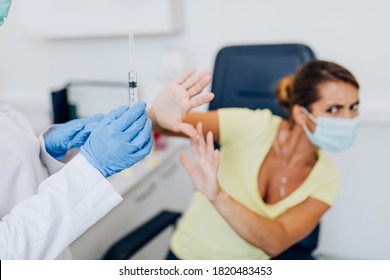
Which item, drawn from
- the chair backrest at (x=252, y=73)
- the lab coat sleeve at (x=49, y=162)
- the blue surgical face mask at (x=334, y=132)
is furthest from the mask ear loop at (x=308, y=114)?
the lab coat sleeve at (x=49, y=162)

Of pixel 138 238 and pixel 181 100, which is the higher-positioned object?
pixel 181 100

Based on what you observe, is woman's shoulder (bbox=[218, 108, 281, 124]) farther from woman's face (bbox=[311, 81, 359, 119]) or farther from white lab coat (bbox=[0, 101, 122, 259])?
white lab coat (bbox=[0, 101, 122, 259])

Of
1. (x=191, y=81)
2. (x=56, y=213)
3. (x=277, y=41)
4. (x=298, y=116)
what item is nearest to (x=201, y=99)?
(x=191, y=81)

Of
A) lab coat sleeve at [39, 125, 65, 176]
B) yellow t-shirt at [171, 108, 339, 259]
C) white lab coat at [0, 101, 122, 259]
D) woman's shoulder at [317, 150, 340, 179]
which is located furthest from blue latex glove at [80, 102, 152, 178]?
woman's shoulder at [317, 150, 340, 179]

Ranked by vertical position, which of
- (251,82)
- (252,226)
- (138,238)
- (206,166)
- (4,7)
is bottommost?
(138,238)

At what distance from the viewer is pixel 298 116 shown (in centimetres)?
98

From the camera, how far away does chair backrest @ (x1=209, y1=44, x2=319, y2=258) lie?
1.07m

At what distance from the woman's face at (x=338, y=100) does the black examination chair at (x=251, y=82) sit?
166 millimetres

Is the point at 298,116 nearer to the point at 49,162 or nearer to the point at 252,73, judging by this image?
the point at 252,73

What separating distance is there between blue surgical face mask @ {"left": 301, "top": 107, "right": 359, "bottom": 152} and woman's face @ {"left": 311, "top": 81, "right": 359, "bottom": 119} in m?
0.01

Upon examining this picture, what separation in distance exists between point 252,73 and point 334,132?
0.30 metres

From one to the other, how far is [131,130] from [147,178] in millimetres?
745

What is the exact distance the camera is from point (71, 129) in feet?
2.56

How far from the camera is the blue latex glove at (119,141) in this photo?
654 mm
